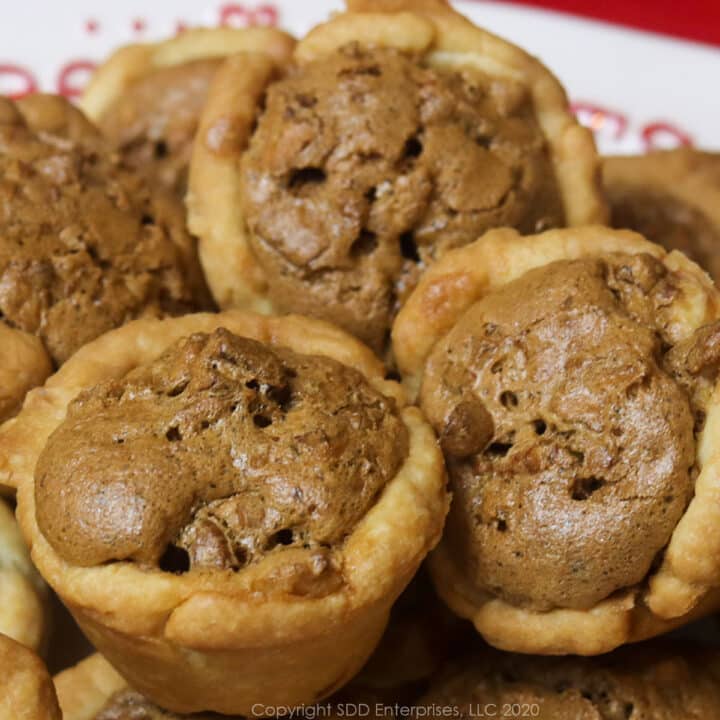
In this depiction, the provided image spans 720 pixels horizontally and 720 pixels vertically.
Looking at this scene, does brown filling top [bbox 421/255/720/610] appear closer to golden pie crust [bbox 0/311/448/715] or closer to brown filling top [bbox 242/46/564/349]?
golden pie crust [bbox 0/311/448/715]

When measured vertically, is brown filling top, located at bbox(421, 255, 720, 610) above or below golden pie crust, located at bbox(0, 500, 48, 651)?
above

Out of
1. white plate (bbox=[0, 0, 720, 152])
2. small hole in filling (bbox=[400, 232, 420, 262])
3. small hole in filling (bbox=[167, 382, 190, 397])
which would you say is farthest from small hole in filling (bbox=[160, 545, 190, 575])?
white plate (bbox=[0, 0, 720, 152])

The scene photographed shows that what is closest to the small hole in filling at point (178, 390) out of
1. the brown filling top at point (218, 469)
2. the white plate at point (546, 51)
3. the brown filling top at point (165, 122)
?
the brown filling top at point (218, 469)

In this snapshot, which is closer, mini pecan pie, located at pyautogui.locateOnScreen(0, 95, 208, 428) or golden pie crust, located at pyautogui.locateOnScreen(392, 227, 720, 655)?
golden pie crust, located at pyautogui.locateOnScreen(392, 227, 720, 655)

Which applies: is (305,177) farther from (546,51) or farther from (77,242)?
(546,51)

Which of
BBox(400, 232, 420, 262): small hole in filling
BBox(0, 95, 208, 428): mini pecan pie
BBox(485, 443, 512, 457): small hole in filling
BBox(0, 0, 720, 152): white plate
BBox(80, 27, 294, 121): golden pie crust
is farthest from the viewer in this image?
BBox(0, 0, 720, 152): white plate
